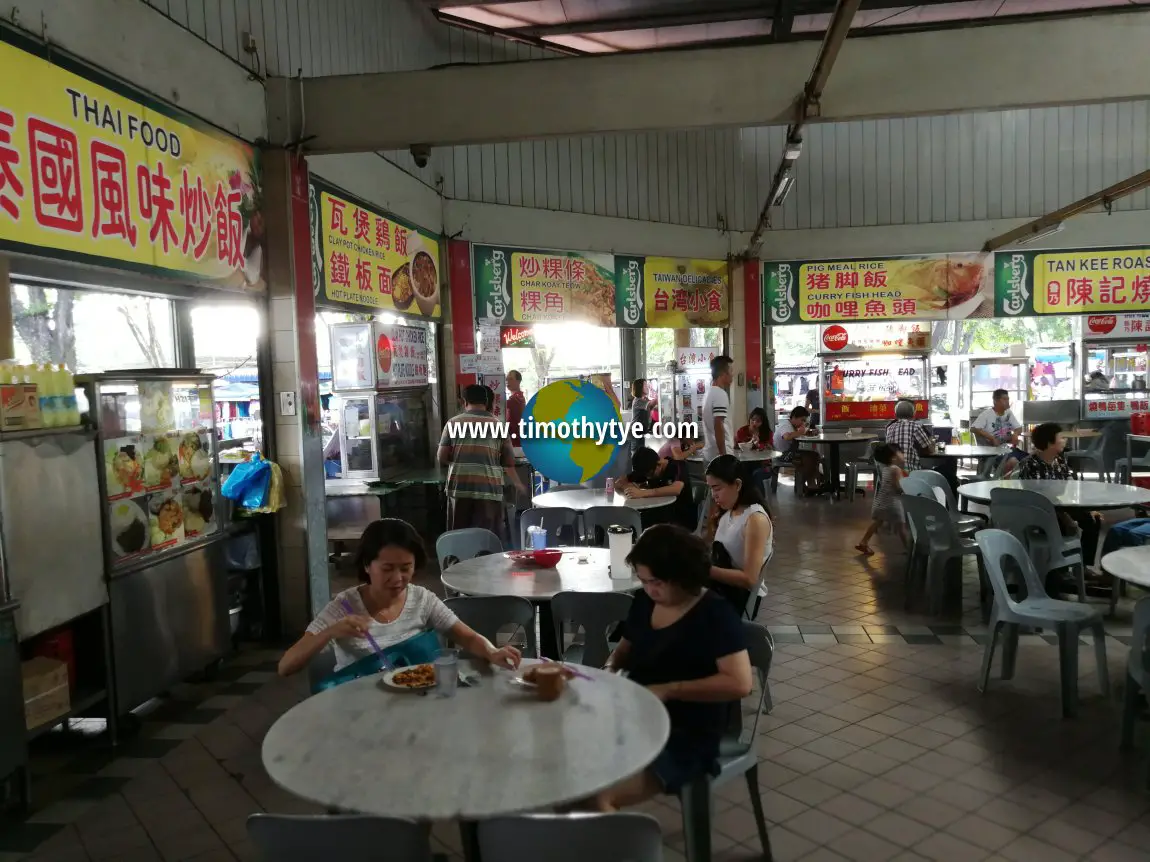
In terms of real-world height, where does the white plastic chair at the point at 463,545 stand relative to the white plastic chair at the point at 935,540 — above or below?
above

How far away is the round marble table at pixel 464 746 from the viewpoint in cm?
186

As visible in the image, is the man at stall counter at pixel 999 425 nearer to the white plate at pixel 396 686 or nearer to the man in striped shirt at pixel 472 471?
the man in striped shirt at pixel 472 471

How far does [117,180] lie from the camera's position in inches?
165

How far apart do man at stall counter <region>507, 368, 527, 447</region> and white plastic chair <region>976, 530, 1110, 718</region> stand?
5.35 metres

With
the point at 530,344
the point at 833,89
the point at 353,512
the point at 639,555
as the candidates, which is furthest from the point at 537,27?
the point at 639,555

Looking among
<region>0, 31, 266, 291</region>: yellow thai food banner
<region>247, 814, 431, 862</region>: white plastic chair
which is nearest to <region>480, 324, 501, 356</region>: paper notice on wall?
<region>0, 31, 266, 291</region>: yellow thai food banner

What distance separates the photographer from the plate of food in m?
2.50

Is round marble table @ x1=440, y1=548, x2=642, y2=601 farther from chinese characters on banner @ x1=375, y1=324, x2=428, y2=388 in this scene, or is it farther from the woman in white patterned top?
chinese characters on banner @ x1=375, y1=324, x2=428, y2=388

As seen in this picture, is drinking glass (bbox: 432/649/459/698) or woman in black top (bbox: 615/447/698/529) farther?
woman in black top (bbox: 615/447/698/529)

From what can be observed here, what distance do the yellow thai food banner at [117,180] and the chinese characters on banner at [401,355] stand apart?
6.27ft

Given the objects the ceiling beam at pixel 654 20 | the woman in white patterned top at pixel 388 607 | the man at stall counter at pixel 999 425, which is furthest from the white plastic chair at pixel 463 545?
the man at stall counter at pixel 999 425

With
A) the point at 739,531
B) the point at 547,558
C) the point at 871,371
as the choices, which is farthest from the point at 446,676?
the point at 871,371

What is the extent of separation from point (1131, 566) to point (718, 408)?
4.26m

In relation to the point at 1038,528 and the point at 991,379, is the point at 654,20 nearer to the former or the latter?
the point at 1038,528
